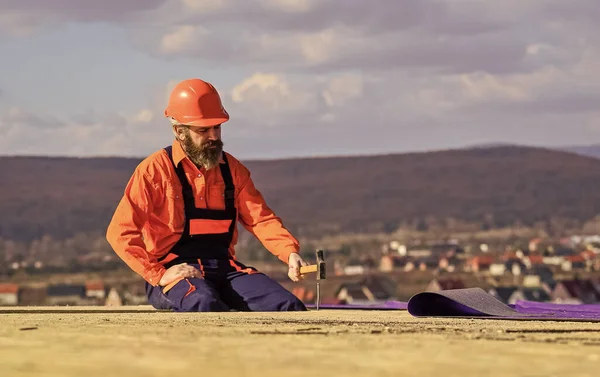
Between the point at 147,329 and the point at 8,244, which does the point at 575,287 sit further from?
the point at 147,329

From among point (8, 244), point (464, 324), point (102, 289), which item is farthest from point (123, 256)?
point (8, 244)

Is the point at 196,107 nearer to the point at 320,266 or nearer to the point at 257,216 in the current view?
the point at 257,216

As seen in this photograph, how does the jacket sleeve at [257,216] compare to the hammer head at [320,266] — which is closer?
the hammer head at [320,266]

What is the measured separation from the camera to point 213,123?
11.2 metres

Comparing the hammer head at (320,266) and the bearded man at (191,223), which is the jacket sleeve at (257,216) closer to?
the bearded man at (191,223)

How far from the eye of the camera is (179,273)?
11148 millimetres

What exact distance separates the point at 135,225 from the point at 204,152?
0.87 meters

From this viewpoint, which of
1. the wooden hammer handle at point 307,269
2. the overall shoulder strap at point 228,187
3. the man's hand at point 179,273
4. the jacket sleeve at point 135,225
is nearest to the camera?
the wooden hammer handle at point 307,269

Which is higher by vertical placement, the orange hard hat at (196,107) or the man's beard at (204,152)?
the orange hard hat at (196,107)

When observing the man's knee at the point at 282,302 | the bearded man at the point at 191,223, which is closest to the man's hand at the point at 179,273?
the bearded man at the point at 191,223

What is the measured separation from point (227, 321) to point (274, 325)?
613 mm

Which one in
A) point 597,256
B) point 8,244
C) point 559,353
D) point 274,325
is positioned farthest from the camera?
point 8,244

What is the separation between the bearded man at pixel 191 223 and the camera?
11117mm

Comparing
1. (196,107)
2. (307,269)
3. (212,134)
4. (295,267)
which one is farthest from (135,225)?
(307,269)
